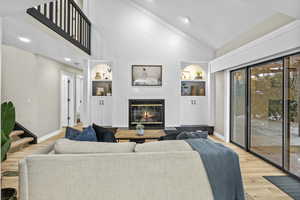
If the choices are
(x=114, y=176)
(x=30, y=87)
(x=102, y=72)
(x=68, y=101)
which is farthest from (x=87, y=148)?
(x=68, y=101)

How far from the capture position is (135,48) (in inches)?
250

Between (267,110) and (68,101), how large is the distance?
6716mm

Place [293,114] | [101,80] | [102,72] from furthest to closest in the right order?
[102,72] → [101,80] → [293,114]

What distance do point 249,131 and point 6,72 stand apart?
5518 mm

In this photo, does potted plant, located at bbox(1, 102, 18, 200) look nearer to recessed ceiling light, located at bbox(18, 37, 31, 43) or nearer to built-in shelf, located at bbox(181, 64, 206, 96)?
recessed ceiling light, located at bbox(18, 37, 31, 43)

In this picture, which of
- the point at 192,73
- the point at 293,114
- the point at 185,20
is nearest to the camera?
the point at 293,114

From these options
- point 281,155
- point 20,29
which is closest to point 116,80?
point 20,29

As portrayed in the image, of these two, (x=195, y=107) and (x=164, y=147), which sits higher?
(x=195, y=107)

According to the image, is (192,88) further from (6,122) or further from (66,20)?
(6,122)

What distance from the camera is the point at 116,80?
247 inches

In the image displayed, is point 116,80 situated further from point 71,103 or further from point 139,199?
point 139,199

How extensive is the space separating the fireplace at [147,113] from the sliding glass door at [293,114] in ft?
11.7

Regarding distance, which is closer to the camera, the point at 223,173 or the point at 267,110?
the point at 223,173

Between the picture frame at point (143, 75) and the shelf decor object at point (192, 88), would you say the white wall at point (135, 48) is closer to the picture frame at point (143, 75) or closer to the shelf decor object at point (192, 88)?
the picture frame at point (143, 75)
